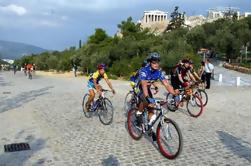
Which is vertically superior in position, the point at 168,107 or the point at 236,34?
the point at 236,34

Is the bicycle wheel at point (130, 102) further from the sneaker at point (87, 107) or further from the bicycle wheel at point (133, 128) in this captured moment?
the bicycle wheel at point (133, 128)

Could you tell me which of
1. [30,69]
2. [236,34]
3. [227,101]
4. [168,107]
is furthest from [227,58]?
[168,107]

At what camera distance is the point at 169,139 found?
7.66 m

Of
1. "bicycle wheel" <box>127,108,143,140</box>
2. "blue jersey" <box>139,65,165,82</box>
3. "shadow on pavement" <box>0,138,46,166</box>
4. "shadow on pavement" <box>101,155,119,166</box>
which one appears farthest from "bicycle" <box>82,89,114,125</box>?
"shadow on pavement" <box>101,155,119,166</box>

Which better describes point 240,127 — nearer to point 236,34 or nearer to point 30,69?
point 30,69

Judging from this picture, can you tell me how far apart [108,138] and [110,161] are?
78.8 inches

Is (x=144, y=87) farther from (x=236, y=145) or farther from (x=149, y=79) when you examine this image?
(x=236, y=145)

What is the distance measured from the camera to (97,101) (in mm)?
11633

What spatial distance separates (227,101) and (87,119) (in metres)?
7.06

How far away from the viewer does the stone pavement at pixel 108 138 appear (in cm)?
758

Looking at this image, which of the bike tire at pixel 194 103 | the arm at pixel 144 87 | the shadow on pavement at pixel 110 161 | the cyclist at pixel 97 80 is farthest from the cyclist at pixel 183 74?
the shadow on pavement at pixel 110 161

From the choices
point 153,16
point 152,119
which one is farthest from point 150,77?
point 153,16

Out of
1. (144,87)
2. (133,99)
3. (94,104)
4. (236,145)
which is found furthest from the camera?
(133,99)

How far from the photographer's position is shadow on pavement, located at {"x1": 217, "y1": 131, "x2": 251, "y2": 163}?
7.88m
